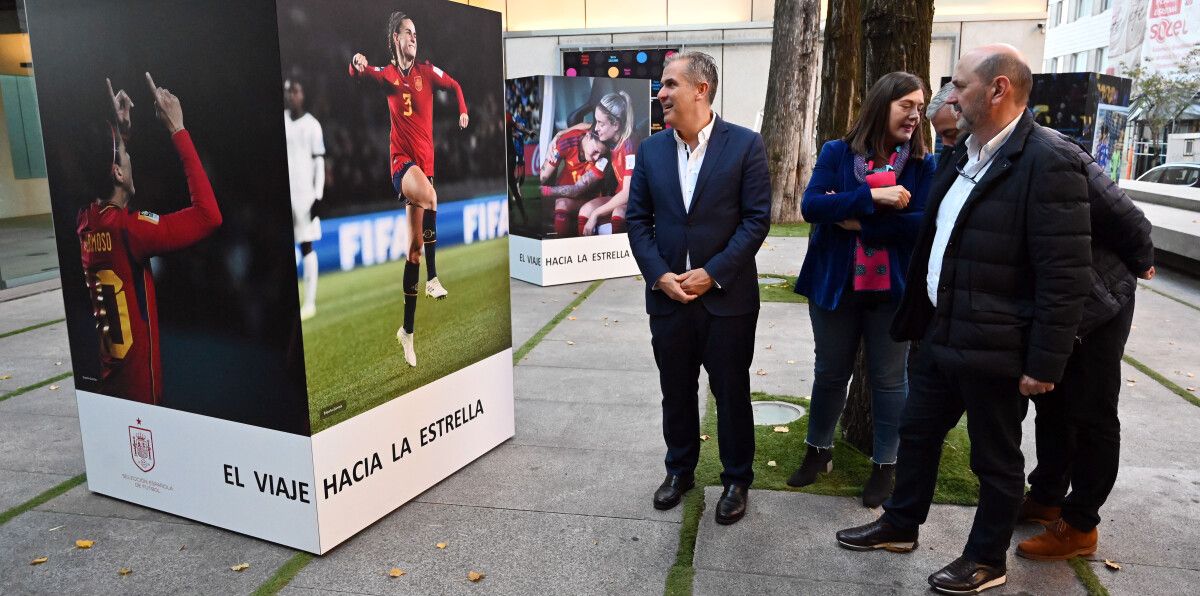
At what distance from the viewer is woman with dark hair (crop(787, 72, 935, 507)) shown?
138 inches

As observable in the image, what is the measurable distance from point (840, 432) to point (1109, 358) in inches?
67.9

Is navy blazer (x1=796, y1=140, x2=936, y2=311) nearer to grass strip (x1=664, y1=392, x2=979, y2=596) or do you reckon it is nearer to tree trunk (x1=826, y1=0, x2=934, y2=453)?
tree trunk (x1=826, y1=0, x2=934, y2=453)

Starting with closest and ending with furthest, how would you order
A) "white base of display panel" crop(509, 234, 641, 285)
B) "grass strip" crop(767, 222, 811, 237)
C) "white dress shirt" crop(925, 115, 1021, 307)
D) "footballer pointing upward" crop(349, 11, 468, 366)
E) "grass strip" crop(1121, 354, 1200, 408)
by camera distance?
"white dress shirt" crop(925, 115, 1021, 307) < "footballer pointing upward" crop(349, 11, 468, 366) < "grass strip" crop(1121, 354, 1200, 408) < "white base of display panel" crop(509, 234, 641, 285) < "grass strip" crop(767, 222, 811, 237)

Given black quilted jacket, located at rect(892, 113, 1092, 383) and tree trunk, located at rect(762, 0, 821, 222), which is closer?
black quilted jacket, located at rect(892, 113, 1092, 383)

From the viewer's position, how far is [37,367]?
6.50 metres

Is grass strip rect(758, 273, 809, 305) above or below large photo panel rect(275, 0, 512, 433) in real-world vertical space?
below

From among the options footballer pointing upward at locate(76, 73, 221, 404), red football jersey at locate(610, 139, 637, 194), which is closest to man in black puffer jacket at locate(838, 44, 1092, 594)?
footballer pointing upward at locate(76, 73, 221, 404)

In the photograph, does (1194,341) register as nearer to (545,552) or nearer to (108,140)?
(545,552)

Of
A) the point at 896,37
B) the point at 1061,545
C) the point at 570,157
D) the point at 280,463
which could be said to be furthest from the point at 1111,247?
the point at 570,157

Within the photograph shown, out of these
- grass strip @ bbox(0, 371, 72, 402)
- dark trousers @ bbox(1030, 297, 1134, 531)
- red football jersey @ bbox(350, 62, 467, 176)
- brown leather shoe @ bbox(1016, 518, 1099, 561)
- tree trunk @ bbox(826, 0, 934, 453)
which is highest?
tree trunk @ bbox(826, 0, 934, 453)

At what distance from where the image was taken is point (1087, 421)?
10.6 feet

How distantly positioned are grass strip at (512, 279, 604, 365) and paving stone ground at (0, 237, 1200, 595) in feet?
4.62

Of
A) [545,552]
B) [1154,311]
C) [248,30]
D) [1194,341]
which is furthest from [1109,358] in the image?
[1154,311]

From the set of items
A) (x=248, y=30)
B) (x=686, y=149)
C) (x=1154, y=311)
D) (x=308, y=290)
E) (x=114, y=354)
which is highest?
(x=248, y=30)
